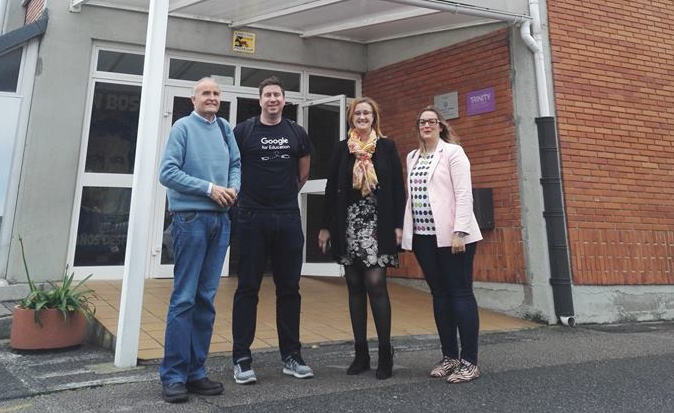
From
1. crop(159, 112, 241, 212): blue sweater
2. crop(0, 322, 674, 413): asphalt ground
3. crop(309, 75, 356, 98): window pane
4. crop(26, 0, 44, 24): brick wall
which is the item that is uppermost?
crop(26, 0, 44, 24): brick wall

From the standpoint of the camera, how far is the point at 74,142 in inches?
239

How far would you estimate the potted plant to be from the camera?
3.91 m

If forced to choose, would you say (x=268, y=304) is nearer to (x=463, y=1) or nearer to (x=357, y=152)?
(x=357, y=152)

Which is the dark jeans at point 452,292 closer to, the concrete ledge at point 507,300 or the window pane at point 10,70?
the concrete ledge at point 507,300

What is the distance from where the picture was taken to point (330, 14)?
22.1ft

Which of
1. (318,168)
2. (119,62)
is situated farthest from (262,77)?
(119,62)

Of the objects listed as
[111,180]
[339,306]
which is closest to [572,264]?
[339,306]

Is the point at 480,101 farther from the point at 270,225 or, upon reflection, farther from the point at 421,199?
the point at 270,225

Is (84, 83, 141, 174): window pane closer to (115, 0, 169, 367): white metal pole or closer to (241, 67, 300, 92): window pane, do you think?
(241, 67, 300, 92): window pane

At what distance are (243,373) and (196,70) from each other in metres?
5.19

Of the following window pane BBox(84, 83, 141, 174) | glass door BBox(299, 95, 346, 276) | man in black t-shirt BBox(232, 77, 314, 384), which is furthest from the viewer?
glass door BBox(299, 95, 346, 276)

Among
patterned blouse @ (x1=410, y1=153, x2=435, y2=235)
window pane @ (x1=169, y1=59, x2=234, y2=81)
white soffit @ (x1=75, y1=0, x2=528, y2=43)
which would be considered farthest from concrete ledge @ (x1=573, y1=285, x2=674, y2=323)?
window pane @ (x1=169, y1=59, x2=234, y2=81)

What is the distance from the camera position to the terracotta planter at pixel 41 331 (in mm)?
3900

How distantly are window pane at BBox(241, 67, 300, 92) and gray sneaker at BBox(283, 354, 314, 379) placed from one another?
5.03 meters
